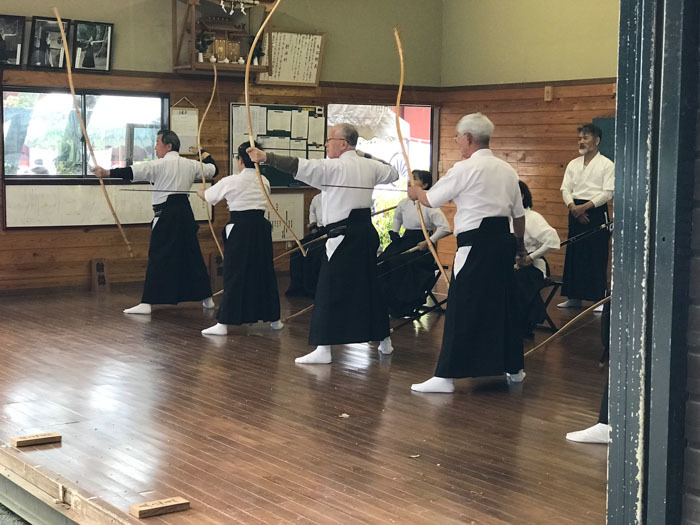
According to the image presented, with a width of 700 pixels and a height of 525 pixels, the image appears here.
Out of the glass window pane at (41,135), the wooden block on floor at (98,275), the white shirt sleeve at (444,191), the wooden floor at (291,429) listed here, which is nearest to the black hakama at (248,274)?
the wooden floor at (291,429)

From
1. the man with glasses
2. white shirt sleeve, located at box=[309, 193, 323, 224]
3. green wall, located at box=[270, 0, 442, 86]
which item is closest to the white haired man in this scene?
the man with glasses

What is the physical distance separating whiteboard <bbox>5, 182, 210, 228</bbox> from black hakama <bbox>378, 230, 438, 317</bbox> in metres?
2.41

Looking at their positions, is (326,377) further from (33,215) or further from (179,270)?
(33,215)

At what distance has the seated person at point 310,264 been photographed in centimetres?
719

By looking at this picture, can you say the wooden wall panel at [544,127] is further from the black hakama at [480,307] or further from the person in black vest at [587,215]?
the black hakama at [480,307]

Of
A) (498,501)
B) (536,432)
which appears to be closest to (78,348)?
(536,432)

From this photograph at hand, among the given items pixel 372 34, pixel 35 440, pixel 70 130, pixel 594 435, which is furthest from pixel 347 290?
pixel 372 34

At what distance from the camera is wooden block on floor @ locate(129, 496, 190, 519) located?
2.72m

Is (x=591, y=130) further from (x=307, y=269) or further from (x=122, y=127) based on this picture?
(x=122, y=127)

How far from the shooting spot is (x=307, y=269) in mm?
7195

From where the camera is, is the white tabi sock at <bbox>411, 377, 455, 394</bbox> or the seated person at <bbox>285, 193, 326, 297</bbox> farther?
the seated person at <bbox>285, 193, 326, 297</bbox>

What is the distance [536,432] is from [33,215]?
15.6ft

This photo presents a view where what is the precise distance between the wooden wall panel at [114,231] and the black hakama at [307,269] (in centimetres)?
106

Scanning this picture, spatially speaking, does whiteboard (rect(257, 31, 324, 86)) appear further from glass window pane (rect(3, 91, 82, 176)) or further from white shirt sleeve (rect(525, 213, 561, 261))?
white shirt sleeve (rect(525, 213, 561, 261))
